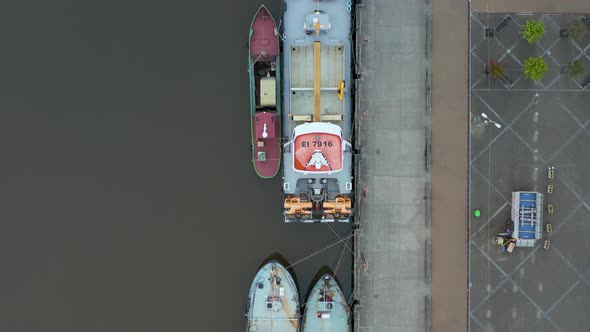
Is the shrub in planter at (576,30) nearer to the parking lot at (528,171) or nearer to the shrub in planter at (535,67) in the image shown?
the parking lot at (528,171)

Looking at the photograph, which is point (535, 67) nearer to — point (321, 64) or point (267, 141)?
point (321, 64)

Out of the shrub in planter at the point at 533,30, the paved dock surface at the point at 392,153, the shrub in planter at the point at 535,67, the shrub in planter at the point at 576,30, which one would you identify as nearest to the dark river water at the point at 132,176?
the paved dock surface at the point at 392,153

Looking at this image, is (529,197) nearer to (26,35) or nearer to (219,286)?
(219,286)

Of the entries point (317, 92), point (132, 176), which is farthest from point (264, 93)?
point (132, 176)

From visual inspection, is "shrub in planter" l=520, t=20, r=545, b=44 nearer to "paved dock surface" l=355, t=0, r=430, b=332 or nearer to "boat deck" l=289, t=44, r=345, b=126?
"paved dock surface" l=355, t=0, r=430, b=332

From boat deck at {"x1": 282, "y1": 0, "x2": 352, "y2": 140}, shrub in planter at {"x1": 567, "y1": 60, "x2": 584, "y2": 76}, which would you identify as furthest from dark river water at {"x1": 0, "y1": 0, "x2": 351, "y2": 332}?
shrub in planter at {"x1": 567, "y1": 60, "x2": 584, "y2": 76}

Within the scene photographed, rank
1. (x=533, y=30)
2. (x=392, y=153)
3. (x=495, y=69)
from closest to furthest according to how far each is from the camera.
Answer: (x=533, y=30), (x=495, y=69), (x=392, y=153)
